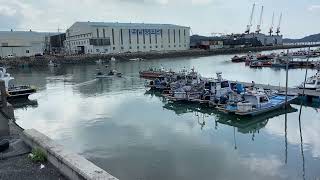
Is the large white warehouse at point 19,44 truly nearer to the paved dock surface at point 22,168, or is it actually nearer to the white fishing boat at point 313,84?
the white fishing boat at point 313,84

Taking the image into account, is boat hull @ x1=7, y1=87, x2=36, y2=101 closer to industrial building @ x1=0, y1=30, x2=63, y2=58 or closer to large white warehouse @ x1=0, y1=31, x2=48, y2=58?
industrial building @ x1=0, y1=30, x2=63, y2=58

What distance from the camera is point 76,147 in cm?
1981

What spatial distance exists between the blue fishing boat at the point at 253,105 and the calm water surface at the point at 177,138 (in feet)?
1.78

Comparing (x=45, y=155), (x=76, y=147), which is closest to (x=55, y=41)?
(x=76, y=147)

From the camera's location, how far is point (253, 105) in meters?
26.0

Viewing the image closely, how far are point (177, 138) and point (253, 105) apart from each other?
7419 mm

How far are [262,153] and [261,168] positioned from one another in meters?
2.47

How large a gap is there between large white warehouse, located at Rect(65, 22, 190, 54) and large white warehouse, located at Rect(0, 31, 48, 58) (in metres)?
10.9

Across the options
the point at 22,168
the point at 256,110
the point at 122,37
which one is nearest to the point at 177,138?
the point at 256,110

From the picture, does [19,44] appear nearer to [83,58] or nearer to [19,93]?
[83,58]

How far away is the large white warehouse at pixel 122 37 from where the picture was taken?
111 m

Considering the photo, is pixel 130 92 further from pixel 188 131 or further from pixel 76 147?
pixel 76 147

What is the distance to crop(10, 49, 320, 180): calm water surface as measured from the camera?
16.0 metres

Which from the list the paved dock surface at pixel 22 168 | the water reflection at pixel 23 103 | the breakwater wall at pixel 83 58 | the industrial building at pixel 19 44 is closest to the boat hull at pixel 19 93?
the water reflection at pixel 23 103
